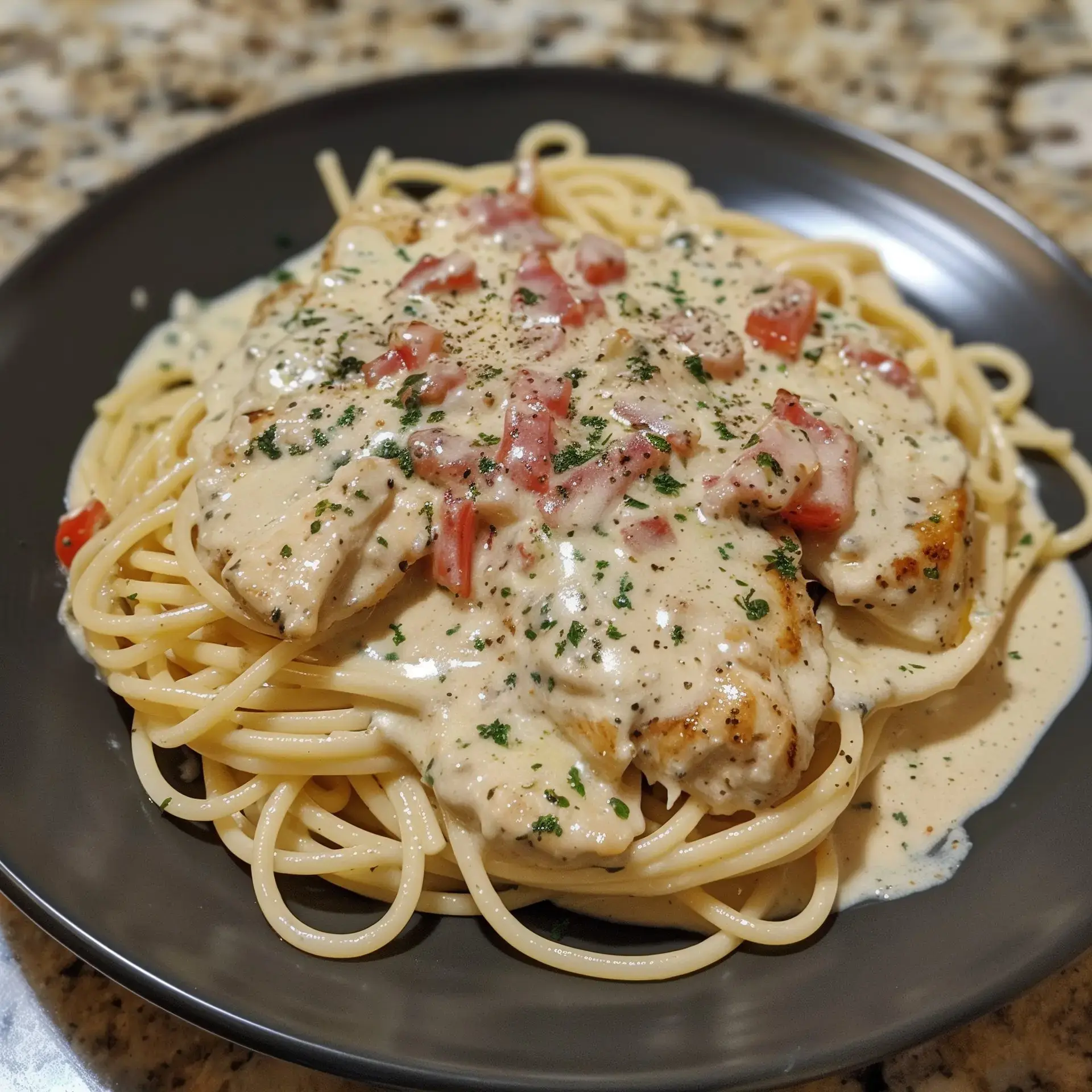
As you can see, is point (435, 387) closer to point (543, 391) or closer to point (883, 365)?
point (543, 391)

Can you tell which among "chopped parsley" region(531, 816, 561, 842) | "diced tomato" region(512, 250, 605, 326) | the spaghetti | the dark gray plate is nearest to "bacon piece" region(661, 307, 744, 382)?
the spaghetti

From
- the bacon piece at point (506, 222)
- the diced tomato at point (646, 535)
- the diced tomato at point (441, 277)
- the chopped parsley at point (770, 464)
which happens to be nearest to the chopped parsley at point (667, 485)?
the diced tomato at point (646, 535)

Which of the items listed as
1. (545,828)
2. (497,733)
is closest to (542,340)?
(497,733)

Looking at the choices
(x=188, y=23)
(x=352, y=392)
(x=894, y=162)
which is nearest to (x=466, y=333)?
(x=352, y=392)

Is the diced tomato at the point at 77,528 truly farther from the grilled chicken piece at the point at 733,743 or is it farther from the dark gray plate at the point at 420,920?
the grilled chicken piece at the point at 733,743

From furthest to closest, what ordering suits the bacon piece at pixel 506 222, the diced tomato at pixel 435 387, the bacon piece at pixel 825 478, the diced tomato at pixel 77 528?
the bacon piece at pixel 506 222 < the diced tomato at pixel 77 528 < the diced tomato at pixel 435 387 < the bacon piece at pixel 825 478

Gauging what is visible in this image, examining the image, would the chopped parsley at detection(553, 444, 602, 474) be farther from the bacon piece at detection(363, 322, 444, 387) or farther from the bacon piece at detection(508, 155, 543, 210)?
the bacon piece at detection(508, 155, 543, 210)

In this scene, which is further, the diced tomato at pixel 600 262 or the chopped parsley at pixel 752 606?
the diced tomato at pixel 600 262
